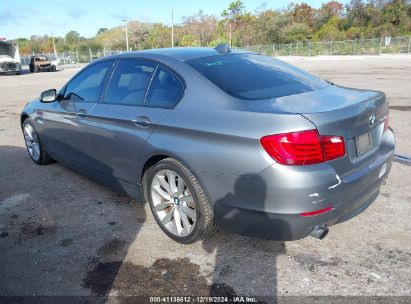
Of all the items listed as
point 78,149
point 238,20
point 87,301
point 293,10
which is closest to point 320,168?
point 87,301

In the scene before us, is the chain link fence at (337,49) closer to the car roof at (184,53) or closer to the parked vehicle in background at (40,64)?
the parked vehicle in background at (40,64)

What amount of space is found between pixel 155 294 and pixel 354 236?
1719 millimetres

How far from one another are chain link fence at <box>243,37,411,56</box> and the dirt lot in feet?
122

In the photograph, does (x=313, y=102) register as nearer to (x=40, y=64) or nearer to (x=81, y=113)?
(x=81, y=113)

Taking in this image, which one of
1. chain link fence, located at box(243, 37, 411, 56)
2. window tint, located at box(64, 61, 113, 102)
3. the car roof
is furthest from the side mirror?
chain link fence, located at box(243, 37, 411, 56)

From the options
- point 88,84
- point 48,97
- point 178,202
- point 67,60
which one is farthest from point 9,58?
point 178,202

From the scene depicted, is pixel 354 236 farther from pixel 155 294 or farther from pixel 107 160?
pixel 107 160

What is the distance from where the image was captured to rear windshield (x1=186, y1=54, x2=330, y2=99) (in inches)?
113

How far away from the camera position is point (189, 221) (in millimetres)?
3072

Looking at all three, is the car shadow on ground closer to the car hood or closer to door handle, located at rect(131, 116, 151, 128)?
the car hood

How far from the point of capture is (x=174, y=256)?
3.00 metres

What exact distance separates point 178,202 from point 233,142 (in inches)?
33.8

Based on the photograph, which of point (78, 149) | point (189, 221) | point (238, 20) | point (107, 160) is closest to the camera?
point (189, 221)

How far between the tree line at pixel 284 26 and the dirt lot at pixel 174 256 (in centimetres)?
5404
